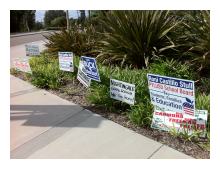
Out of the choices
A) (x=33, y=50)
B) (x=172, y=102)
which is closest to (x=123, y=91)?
(x=172, y=102)

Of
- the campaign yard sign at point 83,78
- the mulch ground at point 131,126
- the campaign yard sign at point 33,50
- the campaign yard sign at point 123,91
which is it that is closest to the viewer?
the mulch ground at point 131,126

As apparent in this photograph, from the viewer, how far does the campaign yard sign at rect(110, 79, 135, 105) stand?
494 centimetres

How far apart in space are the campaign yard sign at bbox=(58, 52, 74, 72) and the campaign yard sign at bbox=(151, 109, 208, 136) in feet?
9.36

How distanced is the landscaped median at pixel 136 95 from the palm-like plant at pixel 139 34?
343 mm

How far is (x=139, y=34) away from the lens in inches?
273

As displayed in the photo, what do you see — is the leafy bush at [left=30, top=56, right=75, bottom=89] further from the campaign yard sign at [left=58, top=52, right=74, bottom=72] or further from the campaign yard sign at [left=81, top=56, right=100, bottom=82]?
the campaign yard sign at [left=81, top=56, right=100, bottom=82]

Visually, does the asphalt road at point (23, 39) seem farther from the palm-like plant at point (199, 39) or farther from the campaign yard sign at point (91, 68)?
the palm-like plant at point (199, 39)

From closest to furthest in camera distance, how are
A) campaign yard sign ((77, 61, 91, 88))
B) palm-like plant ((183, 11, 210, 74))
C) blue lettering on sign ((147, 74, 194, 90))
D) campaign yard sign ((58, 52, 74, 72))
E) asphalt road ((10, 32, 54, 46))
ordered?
1. blue lettering on sign ((147, 74, 194, 90))
2. palm-like plant ((183, 11, 210, 74))
3. campaign yard sign ((77, 61, 91, 88))
4. campaign yard sign ((58, 52, 74, 72))
5. asphalt road ((10, 32, 54, 46))

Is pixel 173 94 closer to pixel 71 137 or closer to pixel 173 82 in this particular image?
pixel 173 82

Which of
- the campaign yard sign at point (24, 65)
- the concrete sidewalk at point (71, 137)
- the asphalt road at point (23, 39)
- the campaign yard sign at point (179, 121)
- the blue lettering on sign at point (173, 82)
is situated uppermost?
the asphalt road at point (23, 39)

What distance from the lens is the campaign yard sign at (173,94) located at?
4.19 m

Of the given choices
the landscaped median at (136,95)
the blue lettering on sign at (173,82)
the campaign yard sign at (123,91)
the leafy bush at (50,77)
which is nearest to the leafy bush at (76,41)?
the landscaped median at (136,95)

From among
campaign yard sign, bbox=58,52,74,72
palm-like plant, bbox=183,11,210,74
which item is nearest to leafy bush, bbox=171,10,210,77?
palm-like plant, bbox=183,11,210,74

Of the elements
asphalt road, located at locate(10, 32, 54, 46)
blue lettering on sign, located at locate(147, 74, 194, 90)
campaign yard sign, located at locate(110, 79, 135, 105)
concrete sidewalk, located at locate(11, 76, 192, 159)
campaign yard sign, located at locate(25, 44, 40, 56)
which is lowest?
concrete sidewalk, located at locate(11, 76, 192, 159)
